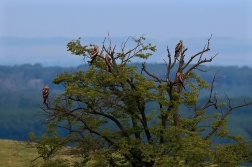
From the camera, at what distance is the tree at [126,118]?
104ft

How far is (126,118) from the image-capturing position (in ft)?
112

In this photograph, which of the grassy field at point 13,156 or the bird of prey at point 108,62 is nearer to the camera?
the bird of prey at point 108,62

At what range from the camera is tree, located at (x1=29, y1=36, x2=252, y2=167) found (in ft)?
104

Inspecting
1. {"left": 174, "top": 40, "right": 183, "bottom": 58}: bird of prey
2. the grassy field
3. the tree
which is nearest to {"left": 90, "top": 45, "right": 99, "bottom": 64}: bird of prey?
the tree

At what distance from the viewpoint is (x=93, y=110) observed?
3180cm

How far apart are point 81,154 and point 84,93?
10.7 feet

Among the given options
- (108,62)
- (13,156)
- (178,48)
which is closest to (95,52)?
(108,62)

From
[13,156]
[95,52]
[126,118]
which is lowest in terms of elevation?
[13,156]

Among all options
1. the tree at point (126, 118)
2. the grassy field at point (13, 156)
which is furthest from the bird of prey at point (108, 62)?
the grassy field at point (13, 156)

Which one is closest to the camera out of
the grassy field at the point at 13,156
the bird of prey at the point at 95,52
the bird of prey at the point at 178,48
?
the bird of prey at the point at 95,52

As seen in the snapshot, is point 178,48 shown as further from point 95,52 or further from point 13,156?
point 13,156

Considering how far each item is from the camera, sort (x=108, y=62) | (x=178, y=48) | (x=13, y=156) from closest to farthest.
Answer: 1. (x=108, y=62)
2. (x=178, y=48)
3. (x=13, y=156)

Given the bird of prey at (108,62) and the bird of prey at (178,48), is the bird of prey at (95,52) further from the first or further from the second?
the bird of prey at (178,48)

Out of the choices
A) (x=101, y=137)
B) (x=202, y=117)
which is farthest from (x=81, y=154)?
(x=202, y=117)
